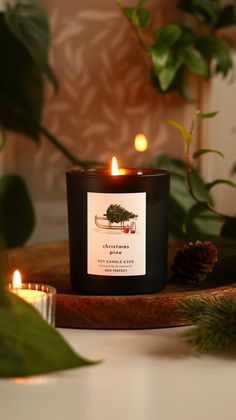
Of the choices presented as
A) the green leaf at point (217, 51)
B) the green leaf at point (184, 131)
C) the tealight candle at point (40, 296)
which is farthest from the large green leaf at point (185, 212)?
the tealight candle at point (40, 296)

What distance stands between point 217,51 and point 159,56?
148 millimetres

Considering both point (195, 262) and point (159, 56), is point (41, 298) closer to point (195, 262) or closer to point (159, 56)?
point (195, 262)

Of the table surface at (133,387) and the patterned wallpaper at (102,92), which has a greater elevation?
the patterned wallpaper at (102,92)

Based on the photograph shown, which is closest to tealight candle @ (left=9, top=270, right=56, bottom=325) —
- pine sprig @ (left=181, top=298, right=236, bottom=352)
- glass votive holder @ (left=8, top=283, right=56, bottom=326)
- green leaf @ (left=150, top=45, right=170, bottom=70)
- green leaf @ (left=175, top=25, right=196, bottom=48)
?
glass votive holder @ (left=8, top=283, right=56, bottom=326)

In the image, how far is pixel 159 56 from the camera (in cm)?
98

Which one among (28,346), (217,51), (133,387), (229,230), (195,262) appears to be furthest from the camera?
(217,51)

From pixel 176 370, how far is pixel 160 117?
28.0 inches

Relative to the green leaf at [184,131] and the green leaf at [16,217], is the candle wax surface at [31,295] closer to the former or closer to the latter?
the green leaf at [184,131]

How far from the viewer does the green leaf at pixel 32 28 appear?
3.40 feet

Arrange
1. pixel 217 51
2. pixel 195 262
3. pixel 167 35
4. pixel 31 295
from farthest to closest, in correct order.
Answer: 1. pixel 217 51
2. pixel 167 35
3. pixel 195 262
4. pixel 31 295

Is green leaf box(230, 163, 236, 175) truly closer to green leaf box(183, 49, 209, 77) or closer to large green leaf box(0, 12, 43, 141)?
green leaf box(183, 49, 209, 77)

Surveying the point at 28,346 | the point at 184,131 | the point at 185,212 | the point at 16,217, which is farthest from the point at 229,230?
the point at 28,346

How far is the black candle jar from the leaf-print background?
54cm

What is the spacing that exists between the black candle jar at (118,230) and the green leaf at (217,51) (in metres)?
0.49
